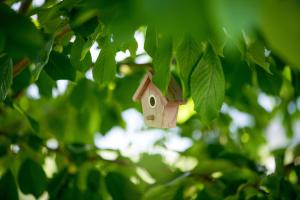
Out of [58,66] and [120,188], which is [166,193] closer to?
[120,188]

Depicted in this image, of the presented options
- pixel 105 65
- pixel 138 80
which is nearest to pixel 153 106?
pixel 105 65

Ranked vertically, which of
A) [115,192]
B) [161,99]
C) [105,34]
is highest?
[105,34]

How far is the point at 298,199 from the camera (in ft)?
3.58

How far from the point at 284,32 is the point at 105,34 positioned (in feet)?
1.49

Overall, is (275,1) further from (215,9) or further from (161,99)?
(161,99)

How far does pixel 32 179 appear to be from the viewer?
→ 128 centimetres

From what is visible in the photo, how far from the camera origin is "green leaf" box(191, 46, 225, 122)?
0.78 meters

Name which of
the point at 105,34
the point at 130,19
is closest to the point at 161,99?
the point at 105,34

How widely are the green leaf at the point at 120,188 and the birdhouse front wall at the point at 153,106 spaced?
280 mm

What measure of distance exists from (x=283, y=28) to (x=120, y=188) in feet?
3.25

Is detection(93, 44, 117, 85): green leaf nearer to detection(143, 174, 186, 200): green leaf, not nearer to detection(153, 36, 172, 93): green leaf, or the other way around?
detection(153, 36, 172, 93): green leaf

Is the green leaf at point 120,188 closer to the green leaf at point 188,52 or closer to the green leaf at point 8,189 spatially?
the green leaf at point 8,189

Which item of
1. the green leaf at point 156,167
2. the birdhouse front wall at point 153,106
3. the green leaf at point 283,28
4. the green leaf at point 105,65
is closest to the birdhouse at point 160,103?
the birdhouse front wall at point 153,106

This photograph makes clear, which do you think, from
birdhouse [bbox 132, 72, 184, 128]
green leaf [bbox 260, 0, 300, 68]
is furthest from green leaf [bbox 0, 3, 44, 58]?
birdhouse [bbox 132, 72, 184, 128]
